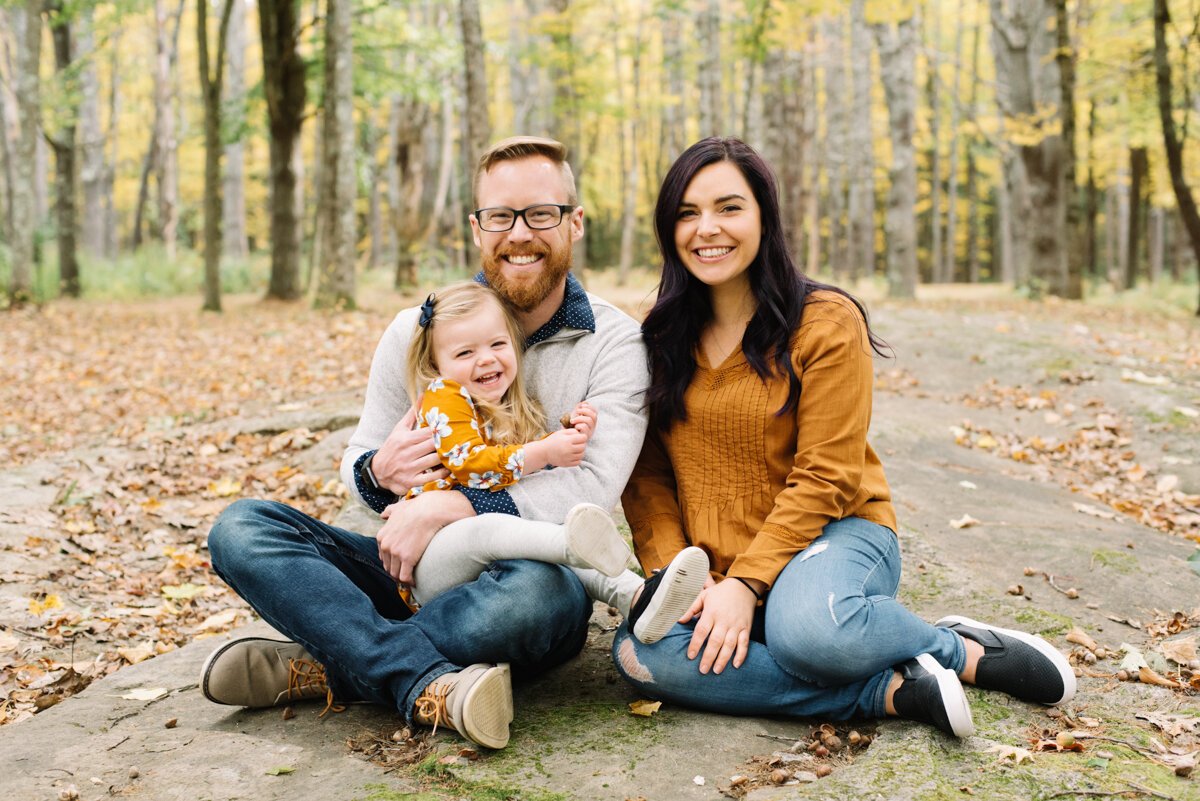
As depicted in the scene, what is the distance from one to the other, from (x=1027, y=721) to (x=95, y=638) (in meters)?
3.64

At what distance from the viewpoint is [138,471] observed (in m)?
6.20

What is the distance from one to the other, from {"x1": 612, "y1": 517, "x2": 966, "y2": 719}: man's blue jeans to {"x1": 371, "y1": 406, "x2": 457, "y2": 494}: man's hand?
81cm

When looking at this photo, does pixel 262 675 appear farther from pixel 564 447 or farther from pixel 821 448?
pixel 821 448

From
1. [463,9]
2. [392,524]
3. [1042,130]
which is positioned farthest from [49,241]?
[392,524]

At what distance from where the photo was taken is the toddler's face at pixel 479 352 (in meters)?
3.03

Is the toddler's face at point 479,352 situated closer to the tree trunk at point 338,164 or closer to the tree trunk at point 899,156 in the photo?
the tree trunk at point 338,164

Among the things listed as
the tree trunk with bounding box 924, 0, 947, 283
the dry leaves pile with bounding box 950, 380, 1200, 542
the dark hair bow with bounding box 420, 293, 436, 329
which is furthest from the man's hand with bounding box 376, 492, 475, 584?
the tree trunk with bounding box 924, 0, 947, 283

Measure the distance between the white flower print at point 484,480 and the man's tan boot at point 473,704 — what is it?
1.87ft

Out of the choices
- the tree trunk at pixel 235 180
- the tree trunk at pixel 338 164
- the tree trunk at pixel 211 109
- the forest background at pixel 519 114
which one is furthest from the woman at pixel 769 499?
the tree trunk at pixel 235 180

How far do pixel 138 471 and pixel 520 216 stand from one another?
4.24 meters

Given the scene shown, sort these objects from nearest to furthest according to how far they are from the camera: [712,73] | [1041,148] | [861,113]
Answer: [712,73], [1041,148], [861,113]

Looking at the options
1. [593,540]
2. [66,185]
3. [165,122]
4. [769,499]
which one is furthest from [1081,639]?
[165,122]

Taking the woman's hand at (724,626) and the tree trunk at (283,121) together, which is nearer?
the woman's hand at (724,626)

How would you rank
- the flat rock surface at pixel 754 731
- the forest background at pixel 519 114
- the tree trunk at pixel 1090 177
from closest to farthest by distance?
the flat rock surface at pixel 754 731 < the forest background at pixel 519 114 < the tree trunk at pixel 1090 177
